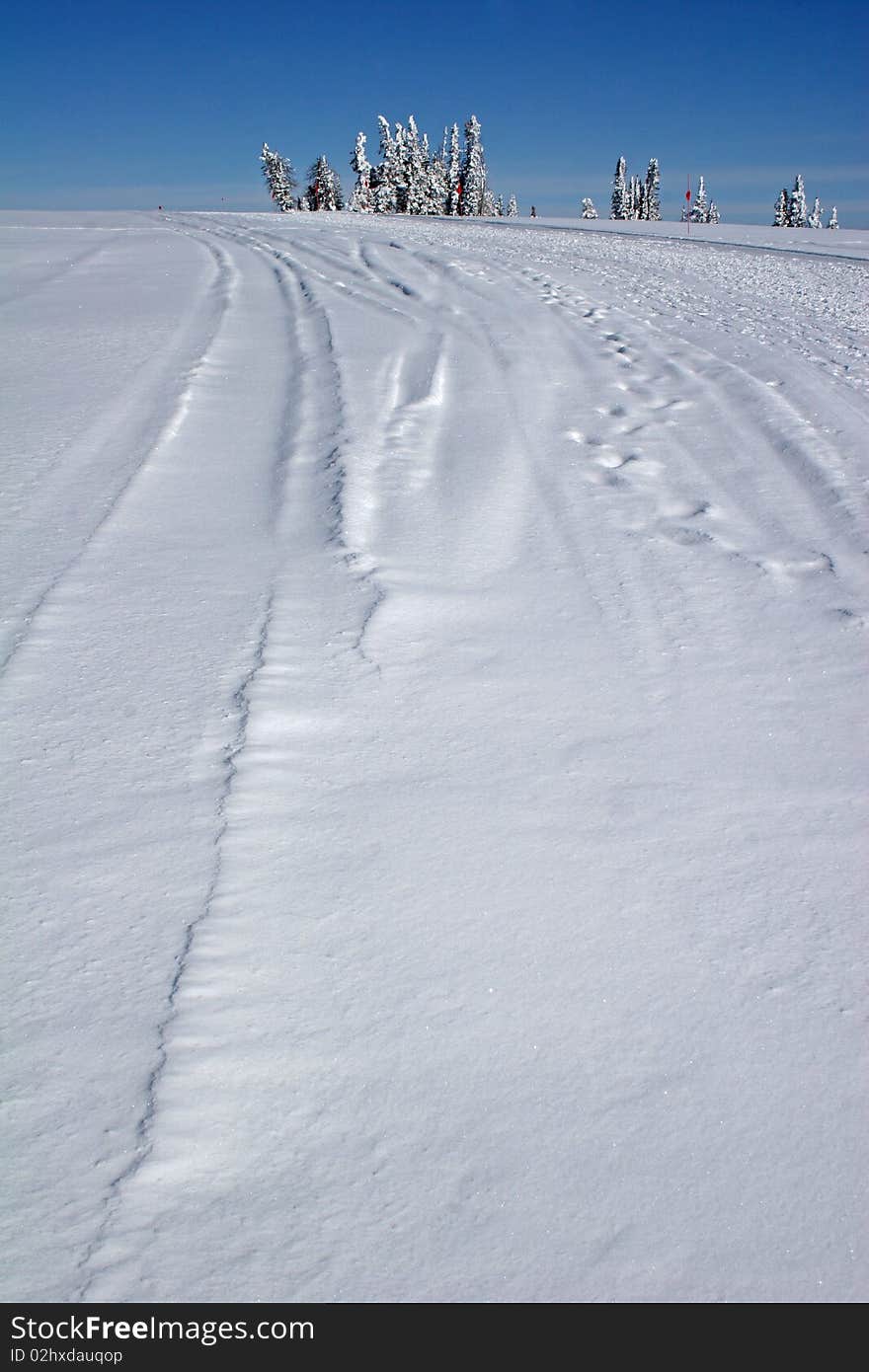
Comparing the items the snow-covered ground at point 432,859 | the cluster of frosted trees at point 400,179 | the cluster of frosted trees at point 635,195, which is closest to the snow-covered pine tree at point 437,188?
the cluster of frosted trees at point 400,179

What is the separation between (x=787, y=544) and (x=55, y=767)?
244 cm

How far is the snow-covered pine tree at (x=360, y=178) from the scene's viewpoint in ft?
158

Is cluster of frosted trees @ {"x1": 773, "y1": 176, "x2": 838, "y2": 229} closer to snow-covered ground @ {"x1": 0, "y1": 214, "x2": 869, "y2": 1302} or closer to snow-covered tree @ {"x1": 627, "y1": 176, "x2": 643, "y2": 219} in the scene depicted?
snow-covered tree @ {"x1": 627, "y1": 176, "x2": 643, "y2": 219}

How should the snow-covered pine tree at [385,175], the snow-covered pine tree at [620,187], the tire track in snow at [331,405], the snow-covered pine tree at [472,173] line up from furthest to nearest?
the snow-covered pine tree at [620,187], the snow-covered pine tree at [472,173], the snow-covered pine tree at [385,175], the tire track in snow at [331,405]

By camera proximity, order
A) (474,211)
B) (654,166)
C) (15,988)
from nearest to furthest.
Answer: (15,988)
(474,211)
(654,166)

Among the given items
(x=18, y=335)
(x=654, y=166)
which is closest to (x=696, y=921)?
(x=18, y=335)

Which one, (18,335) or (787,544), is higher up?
(18,335)

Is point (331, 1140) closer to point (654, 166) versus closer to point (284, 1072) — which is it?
point (284, 1072)

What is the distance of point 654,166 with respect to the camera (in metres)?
66.9

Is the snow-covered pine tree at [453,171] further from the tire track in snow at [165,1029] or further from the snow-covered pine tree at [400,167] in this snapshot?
the tire track in snow at [165,1029]

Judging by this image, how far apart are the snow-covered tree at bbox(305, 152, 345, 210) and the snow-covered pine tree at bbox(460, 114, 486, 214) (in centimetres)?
705

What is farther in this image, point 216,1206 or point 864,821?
point 864,821

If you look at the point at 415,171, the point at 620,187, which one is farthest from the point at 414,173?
the point at 620,187

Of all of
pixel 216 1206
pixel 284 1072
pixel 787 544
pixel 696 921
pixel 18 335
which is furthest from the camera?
pixel 18 335
